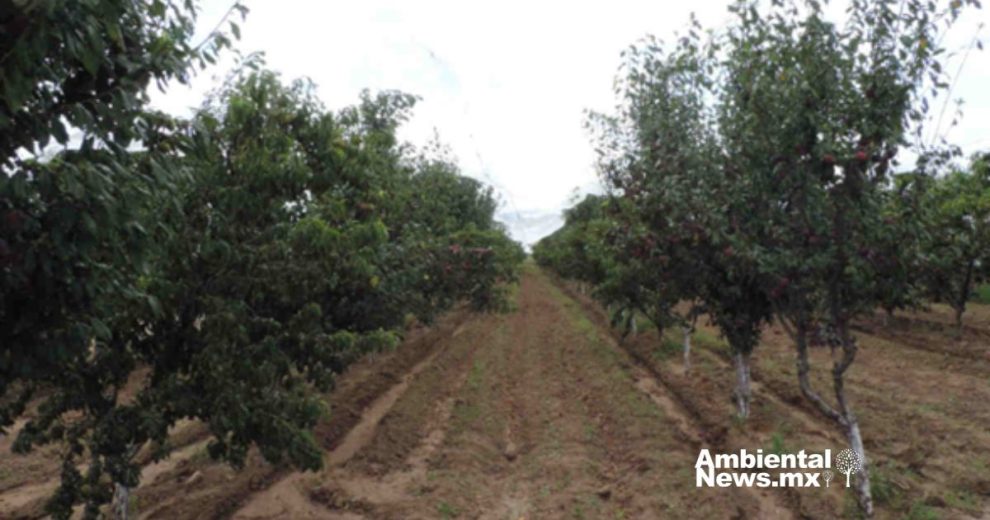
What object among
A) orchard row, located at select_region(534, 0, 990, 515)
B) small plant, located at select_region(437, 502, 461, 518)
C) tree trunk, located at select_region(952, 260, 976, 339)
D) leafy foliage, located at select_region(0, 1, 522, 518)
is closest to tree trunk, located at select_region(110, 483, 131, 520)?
leafy foliage, located at select_region(0, 1, 522, 518)

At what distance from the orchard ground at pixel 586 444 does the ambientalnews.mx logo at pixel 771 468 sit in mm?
251

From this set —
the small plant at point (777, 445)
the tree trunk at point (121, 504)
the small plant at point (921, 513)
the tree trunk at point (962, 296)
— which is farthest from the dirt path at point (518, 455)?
the tree trunk at point (962, 296)

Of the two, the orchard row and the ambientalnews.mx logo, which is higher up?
the orchard row

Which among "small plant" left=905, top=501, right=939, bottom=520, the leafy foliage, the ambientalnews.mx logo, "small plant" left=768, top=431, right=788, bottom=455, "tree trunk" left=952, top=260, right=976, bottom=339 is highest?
the leafy foliage

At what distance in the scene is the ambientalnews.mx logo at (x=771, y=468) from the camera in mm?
9070

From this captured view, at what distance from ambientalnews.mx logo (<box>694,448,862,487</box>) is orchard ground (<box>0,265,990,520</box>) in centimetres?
25

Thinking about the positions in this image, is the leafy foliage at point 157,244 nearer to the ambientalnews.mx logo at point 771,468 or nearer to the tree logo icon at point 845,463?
the ambientalnews.mx logo at point 771,468

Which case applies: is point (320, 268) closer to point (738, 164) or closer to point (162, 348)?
point (162, 348)

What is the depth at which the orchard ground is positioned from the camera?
28.7 ft

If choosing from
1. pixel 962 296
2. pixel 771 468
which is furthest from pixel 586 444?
pixel 962 296

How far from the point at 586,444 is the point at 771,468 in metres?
3.21

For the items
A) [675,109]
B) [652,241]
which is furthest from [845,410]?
[675,109]

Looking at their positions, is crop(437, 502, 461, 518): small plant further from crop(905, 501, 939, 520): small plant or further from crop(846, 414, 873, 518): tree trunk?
crop(905, 501, 939, 520): small plant

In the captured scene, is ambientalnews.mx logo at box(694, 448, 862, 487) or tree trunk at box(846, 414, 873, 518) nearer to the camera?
tree trunk at box(846, 414, 873, 518)
